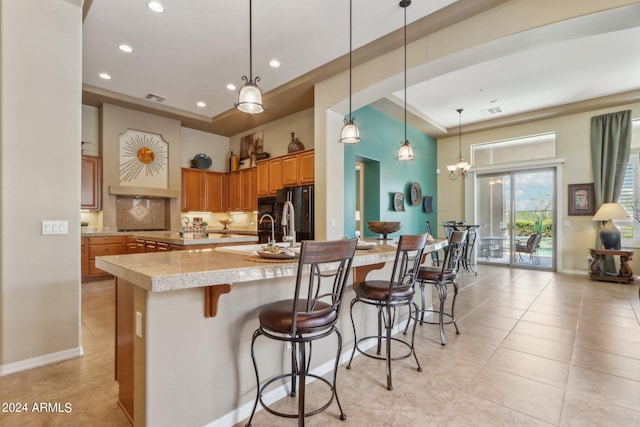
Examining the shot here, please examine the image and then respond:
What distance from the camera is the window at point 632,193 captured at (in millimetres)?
5832

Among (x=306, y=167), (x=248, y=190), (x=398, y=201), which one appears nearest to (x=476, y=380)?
(x=306, y=167)

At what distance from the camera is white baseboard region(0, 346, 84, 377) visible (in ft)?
7.45

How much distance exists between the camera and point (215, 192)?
7.38 metres

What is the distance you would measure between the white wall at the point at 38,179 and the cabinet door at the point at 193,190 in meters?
4.31

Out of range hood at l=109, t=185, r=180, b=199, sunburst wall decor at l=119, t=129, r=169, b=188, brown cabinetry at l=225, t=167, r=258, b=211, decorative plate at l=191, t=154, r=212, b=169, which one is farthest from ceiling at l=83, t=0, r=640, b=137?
range hood at l=109, t=185, r=180, b=199

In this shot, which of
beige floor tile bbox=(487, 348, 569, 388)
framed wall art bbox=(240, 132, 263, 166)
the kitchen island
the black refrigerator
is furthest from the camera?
framed wall art bbox=(240, 132, 263, 166)

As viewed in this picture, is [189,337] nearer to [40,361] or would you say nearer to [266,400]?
[266,400]

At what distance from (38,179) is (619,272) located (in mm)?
8604

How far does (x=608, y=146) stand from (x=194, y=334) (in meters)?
8.03

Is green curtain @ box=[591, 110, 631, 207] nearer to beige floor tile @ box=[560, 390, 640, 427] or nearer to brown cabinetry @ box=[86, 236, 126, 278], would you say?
beige floor tile @ box=[560, 390, 640, 427]

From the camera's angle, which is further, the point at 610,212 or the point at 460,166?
the point at 460,166

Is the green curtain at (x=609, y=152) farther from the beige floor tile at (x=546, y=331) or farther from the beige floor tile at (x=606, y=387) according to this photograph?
the beige floor tile at (x=606, y=387)

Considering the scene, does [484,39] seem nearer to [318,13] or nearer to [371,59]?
[371,59]

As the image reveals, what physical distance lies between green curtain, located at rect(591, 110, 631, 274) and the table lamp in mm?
357
